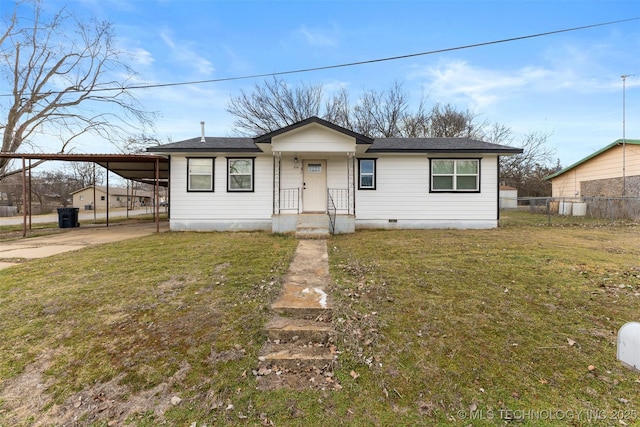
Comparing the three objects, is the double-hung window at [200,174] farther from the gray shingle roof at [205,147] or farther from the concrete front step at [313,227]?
the concrete front step at [313,227]

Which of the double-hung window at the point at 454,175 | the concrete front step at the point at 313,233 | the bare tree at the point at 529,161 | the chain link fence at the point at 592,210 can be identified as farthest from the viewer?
the bare tree at the point at 529,161

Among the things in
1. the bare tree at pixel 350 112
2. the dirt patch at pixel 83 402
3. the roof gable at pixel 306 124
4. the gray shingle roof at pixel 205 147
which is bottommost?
the dirt patch at pixel 83 402

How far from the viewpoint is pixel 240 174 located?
10539 mm

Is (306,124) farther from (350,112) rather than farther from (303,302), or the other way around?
(350,112)

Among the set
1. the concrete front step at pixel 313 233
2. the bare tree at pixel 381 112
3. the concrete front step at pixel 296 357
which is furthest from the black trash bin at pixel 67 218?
the bare tree at pixel 381 112

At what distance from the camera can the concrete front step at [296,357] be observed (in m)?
2.58

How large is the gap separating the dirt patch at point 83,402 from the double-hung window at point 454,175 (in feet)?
34.2

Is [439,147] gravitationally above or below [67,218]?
above

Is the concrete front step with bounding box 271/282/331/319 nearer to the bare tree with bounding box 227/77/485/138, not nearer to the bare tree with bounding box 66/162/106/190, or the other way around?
the bare tree with bounding box 227/77/485/138

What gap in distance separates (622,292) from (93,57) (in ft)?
79.4

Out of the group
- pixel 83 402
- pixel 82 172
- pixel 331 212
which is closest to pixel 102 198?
pixel 82 172

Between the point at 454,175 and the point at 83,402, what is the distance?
11413 millimetres

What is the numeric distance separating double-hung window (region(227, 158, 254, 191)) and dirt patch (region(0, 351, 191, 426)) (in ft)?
27.7

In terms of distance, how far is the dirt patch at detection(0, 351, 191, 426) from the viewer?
6.64ft
